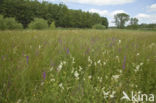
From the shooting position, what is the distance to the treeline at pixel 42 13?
30333 mm

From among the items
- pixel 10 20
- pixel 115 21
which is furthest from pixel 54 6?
pixel 115 21

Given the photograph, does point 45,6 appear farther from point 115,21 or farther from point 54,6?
A: point 115,21

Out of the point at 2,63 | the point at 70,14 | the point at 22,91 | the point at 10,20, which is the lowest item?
the point at 22,91

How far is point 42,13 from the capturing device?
35875 millimetres

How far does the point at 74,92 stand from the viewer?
3.67ft

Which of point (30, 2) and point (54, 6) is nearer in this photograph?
point (30, 2)

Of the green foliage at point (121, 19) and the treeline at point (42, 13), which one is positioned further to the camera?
the green foliage at point (121, 19)

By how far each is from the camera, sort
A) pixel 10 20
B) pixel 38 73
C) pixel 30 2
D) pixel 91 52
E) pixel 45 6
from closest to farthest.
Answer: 1. pixel 38 73
2. pixel 91 52
3. pixel 10 20
4. pixel 30 2
5. pixel 45 6

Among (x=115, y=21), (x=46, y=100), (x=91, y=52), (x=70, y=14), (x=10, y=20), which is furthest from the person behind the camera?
(x=115, y=21)

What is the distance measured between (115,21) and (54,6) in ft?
198

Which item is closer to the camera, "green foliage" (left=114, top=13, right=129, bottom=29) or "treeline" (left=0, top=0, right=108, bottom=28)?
"treeline" (left=0, top=0, right=108, bottom=28)

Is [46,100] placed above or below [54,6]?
below

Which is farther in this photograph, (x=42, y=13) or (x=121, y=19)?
(x=121, y=19)

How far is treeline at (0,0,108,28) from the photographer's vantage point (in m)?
30.3
